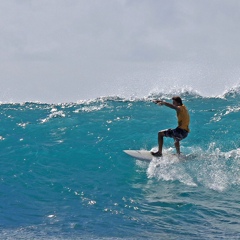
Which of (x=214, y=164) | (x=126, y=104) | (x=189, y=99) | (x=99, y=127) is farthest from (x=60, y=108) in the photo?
(x=214, y=164)

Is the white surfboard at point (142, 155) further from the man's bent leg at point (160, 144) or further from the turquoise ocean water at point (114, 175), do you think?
the turquoise ocean water at point (114, 175)

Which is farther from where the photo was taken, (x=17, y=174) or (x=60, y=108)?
(x=60, y=108)

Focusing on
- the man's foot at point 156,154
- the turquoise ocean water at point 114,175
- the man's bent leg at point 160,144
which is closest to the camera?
the turquoise ocean water at point 114,175

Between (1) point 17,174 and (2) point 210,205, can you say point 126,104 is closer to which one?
(1) point 17,174

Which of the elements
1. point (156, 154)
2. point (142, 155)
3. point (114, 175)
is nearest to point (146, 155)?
point (142, 155)

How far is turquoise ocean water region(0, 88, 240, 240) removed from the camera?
8.28 m

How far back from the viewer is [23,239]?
7.43m

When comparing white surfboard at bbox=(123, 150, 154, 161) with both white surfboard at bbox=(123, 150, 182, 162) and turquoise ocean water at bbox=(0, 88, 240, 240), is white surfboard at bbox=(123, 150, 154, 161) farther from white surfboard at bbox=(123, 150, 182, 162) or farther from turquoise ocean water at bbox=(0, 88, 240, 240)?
turquoise ocean water at bbox=(0, 88, 240, 240)

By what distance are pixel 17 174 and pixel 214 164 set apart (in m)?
5.94

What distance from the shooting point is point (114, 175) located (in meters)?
12.3

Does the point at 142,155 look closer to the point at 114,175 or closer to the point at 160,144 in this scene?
the point at 160,144

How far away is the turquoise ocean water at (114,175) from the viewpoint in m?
8.28

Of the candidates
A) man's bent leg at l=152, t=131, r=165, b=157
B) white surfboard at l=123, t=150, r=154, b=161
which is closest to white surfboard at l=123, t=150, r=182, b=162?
white surfboard at l=123, t=150, r=154, b=161

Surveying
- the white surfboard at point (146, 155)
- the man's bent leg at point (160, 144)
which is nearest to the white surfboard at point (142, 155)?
the white surfboard at point (146, 155)
